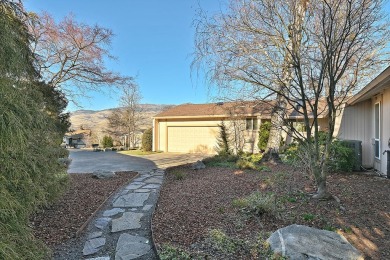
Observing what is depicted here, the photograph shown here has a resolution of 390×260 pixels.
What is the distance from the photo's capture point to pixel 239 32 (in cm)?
706

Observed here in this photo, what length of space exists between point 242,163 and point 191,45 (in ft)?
14.9

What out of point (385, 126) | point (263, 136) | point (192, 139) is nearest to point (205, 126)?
point (192, 139)

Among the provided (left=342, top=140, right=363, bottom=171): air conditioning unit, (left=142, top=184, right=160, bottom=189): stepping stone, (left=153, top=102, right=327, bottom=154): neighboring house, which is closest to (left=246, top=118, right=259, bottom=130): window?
(left=153, top=102, right=327, bottom=154): neighboring house

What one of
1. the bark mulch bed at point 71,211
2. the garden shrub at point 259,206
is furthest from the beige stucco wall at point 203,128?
the garden shrub at point 259,206

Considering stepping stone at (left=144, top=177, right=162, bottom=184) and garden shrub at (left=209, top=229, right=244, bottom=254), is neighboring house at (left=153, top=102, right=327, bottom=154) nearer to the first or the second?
stepping stone at (left=144, top=177, right=162, bottom=184)

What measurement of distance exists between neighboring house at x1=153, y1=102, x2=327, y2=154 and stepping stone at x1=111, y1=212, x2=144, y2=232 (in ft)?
33.5

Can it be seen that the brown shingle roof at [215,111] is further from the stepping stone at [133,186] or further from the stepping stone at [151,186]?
the stepping stone at [133,186]

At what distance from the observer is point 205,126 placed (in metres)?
16.8

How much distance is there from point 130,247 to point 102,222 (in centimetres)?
119

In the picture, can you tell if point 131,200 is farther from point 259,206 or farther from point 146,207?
point 259,206

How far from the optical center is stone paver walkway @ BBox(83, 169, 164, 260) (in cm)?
319

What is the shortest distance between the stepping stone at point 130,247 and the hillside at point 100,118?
2047 centimetres

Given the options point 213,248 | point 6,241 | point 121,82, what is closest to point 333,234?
point 213,248

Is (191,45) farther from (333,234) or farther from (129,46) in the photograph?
(129,46)
